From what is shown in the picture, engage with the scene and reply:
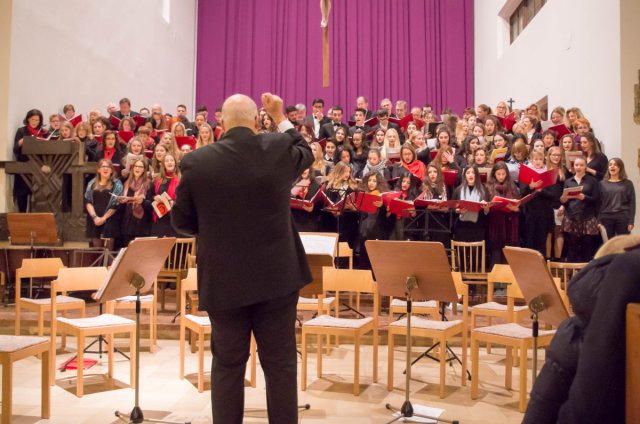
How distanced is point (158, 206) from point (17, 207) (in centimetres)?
295

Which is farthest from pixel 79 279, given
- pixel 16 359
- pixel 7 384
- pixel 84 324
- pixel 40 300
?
pixel 7 384

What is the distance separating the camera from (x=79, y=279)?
4.23 metres

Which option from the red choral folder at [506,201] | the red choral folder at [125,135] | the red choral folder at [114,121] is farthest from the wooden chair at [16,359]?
the red choral folder at [114,121]

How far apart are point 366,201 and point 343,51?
9265 millimetres

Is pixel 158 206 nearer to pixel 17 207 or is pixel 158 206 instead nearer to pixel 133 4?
pixel 17 207

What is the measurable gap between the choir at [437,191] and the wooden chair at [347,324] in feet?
5.54

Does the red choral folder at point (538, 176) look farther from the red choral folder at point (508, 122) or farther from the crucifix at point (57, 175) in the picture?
the crucifix at point (57, 175)

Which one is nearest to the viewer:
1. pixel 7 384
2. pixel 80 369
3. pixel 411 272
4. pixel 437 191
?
pixel 7 384

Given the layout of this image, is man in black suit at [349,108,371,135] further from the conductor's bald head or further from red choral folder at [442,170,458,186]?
the conductor's bald head

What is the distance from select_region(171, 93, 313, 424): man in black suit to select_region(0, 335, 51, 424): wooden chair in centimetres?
114

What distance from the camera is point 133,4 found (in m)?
11.4

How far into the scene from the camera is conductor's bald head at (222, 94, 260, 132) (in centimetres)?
238

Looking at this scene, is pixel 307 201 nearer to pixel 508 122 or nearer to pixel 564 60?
pixel 508 122

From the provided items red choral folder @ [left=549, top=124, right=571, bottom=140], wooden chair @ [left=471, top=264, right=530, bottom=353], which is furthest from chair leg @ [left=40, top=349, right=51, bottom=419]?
red choral folder @ [left=549, top=124, right=571, bottom=140]
